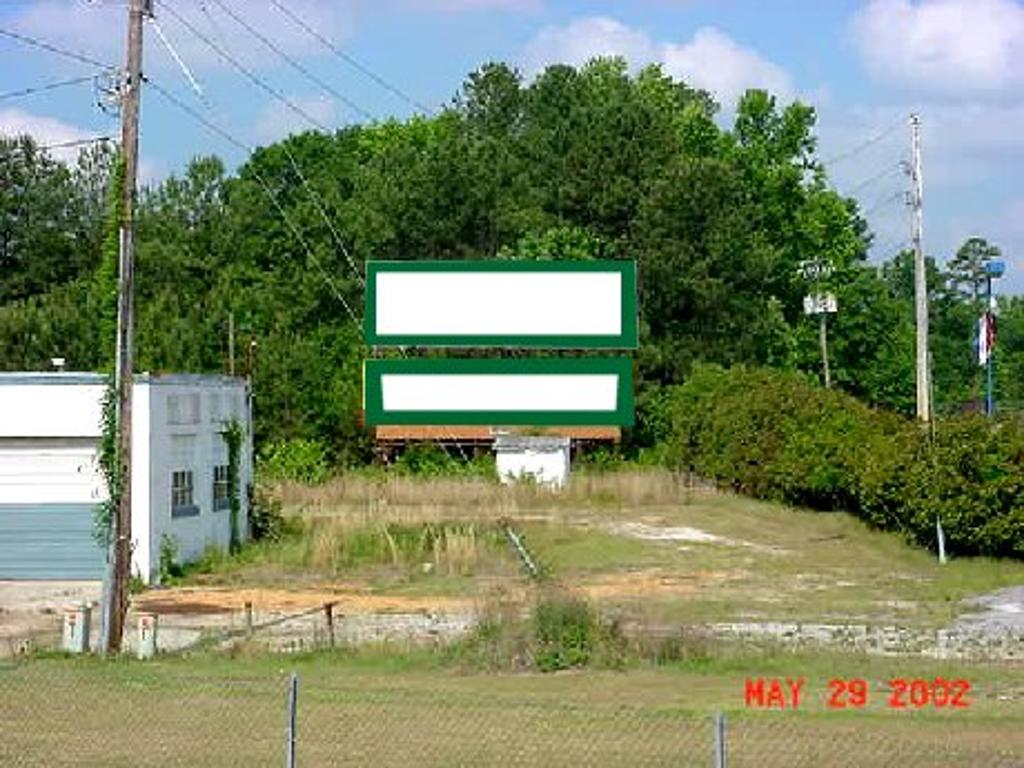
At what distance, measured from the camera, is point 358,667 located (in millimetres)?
24016

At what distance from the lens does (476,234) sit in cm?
8256

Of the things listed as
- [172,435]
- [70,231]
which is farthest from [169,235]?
[172,435]

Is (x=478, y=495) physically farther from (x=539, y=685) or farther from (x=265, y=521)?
(x=539, y=685)

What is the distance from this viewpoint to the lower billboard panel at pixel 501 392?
39.4 m

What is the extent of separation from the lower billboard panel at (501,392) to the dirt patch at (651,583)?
3897 mm

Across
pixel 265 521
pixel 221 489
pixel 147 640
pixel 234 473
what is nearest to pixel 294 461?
pixel 265 521

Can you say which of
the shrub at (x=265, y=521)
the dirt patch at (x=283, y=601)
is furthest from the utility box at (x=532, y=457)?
the dirt patch at (x=283, y=601)

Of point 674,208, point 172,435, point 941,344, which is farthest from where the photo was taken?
point 941,344

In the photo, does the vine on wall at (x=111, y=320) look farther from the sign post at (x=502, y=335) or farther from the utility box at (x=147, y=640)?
the sign post at (x=502, y=335)

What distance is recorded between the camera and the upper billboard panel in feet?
130

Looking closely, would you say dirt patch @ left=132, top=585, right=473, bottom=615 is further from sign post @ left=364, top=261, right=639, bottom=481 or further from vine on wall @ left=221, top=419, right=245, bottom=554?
vine on wall @ left=221, top=419, right=245, bottom=554

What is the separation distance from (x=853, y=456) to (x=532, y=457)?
45.4 ft

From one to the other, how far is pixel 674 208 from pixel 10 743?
60.4 m

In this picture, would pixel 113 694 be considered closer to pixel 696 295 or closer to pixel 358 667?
pixel 358 667
